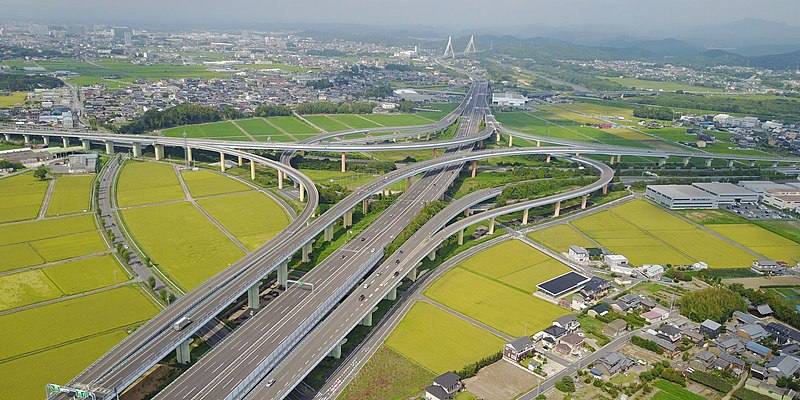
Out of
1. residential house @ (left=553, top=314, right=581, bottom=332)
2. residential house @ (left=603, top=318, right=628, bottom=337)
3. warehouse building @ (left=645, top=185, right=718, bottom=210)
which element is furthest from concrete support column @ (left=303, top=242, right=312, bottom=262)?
warehouse building @ (left=645, top=185, right=718, bottom=210)

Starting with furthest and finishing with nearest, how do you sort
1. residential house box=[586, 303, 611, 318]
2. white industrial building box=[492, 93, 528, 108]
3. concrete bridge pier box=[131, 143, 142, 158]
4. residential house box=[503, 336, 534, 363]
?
white industrial building box=[492, 93, 528, 108] → concrete bridge pier box=[131, 143, 142, 158] → residential house box=[586, 303, 611, 318] → residential house box=[503, 336, 534, 363]

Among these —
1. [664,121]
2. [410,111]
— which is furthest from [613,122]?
[410,111]

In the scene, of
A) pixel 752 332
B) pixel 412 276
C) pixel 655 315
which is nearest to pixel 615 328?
pixel 655 315

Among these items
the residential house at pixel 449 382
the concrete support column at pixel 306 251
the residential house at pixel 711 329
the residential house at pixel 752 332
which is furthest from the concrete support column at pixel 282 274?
the residential house at pixel 752 332

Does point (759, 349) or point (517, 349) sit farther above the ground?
point (517, 349)

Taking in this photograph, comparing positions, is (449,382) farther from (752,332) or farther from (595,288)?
(752,332)

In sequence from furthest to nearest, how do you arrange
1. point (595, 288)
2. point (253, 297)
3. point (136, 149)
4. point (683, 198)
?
point (136, 149) < point (683, 198) < point (595, 288) < point (253, 297)

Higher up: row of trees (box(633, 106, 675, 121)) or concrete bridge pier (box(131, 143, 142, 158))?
row of trees (box(633, 106, 675, 121))

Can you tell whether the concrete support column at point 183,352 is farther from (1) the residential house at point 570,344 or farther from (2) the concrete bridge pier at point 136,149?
(2) the concrete bridge pier at point 136,149

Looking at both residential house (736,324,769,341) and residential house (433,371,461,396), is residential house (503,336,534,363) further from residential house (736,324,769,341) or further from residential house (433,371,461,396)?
residential house (736,324,769,341)
